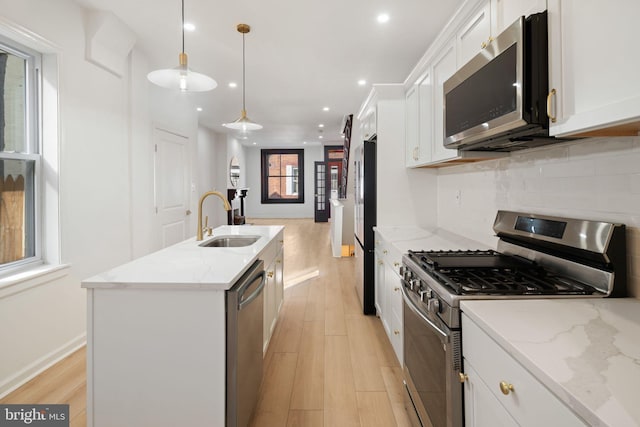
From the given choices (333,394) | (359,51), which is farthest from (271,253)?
(359,51)

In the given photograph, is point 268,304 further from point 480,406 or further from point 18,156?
point 18,156

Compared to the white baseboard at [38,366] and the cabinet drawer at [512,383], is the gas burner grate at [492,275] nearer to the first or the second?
the cabinet drawer at [512,383]

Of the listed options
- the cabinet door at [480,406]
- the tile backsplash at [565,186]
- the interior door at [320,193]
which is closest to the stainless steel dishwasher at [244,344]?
the cabinet door at [480,406]

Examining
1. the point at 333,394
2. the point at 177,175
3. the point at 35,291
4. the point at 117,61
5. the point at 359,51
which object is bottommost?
the point at 333,394

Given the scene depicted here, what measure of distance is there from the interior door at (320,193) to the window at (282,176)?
2.05 ft

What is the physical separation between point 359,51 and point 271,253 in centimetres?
250

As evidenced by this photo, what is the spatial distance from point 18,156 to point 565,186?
3282 mm

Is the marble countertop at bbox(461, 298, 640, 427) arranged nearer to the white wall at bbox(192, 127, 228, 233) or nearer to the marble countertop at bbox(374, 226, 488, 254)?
the marble countertop at bbox(374, 226, 488, 254)

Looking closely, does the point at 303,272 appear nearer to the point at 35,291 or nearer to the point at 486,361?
the point at 35,291

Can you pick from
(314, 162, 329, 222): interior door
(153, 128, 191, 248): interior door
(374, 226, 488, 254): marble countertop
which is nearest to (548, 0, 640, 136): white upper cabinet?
(374, 226, 488, 254): marble countertop

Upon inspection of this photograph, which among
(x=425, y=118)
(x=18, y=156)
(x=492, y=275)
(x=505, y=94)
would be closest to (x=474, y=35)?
(x=505, y=94)

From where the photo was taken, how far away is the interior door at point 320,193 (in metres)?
11.4

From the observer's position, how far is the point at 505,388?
860mm

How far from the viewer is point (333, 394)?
6.61 ft
